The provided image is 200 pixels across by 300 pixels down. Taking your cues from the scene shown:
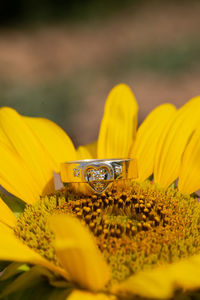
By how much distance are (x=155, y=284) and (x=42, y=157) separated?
15.2 inches

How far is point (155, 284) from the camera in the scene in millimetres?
249

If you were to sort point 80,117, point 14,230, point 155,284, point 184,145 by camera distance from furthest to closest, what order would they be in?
point 80,117
point 184,145
point 14,230
point 155,284

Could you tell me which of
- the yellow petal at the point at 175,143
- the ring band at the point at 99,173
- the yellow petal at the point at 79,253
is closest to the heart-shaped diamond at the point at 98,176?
the ring band at the point at 99,173

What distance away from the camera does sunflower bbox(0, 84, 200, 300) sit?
284 mm

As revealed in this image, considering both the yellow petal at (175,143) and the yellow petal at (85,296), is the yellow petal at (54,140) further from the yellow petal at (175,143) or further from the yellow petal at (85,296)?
the yellow petal at (85,296)

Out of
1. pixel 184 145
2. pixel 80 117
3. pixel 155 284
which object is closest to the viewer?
pixel 155 284

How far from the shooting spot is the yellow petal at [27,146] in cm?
59

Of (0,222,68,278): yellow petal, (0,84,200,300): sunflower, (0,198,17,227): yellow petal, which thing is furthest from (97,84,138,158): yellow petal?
(0,222,68,278): yellow petal

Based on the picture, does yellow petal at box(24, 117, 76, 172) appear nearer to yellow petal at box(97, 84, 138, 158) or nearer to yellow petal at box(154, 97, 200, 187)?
yellow petal at box(97, 84, 138, 158)

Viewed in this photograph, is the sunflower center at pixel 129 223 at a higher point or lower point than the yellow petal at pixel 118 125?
lower

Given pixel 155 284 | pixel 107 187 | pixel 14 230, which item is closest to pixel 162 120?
pixel 107 187

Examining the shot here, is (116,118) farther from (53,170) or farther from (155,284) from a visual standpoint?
(155,284)

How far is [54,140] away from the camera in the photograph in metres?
0.66

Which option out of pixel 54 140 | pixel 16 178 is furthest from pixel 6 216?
pixel 54 140
